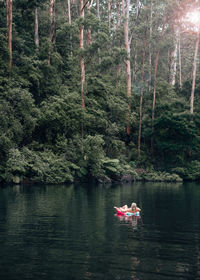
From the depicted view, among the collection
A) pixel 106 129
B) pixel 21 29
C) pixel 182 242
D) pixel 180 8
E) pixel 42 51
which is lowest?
pixel 182 242

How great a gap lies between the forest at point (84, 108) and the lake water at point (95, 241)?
471 inches

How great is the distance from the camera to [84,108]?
36.6 meters

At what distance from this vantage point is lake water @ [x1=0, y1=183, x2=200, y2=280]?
8984 millimetres

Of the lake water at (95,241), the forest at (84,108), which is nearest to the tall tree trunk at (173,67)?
the forest at (84,108)

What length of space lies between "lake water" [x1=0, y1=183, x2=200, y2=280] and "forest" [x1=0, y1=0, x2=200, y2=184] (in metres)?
12.0

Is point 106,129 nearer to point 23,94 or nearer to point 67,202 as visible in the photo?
point 23,94

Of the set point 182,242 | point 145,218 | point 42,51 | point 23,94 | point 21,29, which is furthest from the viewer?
point 21,29

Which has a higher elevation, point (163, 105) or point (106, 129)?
point (163, 105)

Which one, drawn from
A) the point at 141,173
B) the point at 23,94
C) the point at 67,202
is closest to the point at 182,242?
the point at 67,202

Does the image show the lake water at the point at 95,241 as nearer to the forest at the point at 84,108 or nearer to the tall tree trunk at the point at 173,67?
the forest at the point at 84,108

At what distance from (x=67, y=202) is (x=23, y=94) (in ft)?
44.5

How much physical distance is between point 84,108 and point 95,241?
25.3 meters

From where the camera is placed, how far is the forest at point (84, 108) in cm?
3183

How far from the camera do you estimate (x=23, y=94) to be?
104 ft
